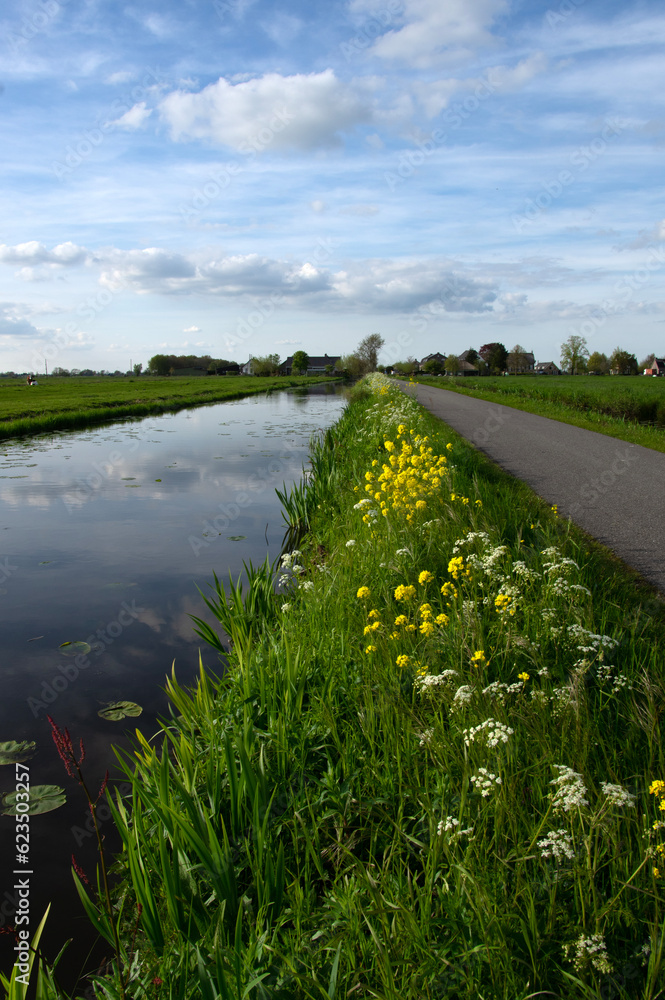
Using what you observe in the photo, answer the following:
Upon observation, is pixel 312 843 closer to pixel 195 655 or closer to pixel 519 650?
pixel 519 650

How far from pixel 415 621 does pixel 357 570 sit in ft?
4.00

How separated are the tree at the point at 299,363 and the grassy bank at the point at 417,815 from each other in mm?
126227

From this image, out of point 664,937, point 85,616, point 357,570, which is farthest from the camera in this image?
point 85,616

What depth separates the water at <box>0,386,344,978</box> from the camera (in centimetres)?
308

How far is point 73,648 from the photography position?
4.98 meters

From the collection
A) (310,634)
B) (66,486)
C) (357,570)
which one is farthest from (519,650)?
(66,486)

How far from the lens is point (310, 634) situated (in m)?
3.74

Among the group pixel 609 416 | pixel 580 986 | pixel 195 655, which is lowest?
pixel 195 655

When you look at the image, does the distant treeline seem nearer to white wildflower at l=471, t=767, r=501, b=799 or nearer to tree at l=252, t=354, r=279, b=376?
tree at l=252, t=354, r=279, b=376

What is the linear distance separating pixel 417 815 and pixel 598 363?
108 meters

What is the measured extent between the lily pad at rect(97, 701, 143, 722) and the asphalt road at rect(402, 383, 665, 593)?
4048 millimetres
